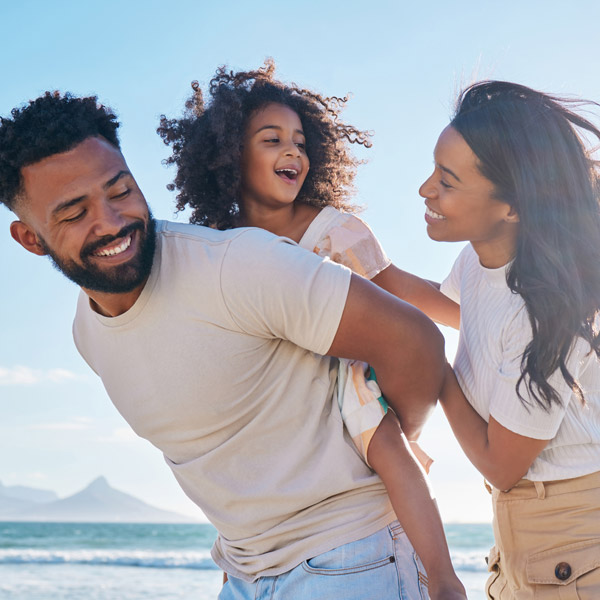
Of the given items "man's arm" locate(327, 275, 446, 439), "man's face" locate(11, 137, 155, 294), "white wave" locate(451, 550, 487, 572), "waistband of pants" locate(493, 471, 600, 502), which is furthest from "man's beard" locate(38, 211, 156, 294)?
"white wave" locate(451, 550, 487, 572)

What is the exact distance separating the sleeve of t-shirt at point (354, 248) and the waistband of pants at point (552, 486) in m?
1.00

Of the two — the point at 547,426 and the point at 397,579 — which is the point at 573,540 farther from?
the point at 397,579

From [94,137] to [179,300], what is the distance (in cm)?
64

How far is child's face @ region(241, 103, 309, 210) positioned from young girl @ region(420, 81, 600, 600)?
0.78 m

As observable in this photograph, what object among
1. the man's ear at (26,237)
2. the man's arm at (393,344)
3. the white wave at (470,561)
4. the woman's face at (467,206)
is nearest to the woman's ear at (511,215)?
the woman's face at (467,206)

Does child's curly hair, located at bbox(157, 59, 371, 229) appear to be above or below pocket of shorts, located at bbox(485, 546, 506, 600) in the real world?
above

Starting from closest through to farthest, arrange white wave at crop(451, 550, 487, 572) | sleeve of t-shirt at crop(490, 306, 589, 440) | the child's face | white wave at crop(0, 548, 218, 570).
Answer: sleeve of t-shirt at crop(490, 306, 589, 440) < the child's face < white wave at crop(451, 550, 487, 572) < white wave at crop(0, 548, 218, 570)

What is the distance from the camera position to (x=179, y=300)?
2.35 m

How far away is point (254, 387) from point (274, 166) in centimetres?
131

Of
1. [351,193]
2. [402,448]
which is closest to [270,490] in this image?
[402,448]

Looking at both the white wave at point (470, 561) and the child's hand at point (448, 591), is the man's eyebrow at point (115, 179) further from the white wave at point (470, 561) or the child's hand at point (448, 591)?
the white wave at point (470, 561)

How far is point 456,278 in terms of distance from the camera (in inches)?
121

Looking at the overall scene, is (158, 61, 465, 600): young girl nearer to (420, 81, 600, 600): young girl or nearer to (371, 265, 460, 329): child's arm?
(371, 265, 460, 329): child's arm

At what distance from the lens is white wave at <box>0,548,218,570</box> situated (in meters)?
18.7
